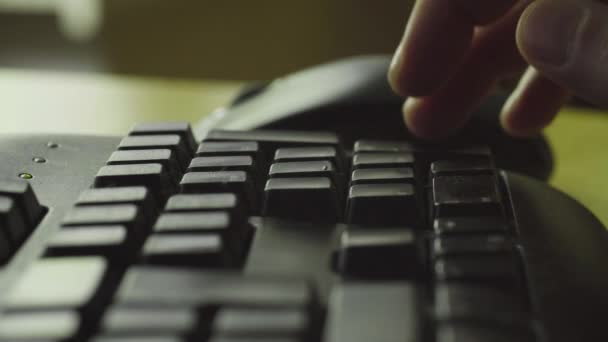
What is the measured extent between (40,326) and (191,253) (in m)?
0.06

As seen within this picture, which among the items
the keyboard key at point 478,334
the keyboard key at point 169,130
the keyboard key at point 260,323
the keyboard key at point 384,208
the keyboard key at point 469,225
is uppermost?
the keyboard key at point 169,130

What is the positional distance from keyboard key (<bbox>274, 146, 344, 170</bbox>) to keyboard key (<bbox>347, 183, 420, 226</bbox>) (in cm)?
4

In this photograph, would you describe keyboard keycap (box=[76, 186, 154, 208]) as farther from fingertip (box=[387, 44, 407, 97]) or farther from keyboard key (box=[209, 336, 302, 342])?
fingertip (box=[387, 44, 407, 97])

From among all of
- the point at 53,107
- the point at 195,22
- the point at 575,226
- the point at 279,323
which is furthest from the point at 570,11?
the point at 195,22

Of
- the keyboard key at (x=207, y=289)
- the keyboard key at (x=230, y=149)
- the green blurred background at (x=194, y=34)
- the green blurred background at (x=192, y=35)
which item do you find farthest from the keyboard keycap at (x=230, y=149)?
the green blurred background at (x=194, y=34)

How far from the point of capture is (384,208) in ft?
1.06

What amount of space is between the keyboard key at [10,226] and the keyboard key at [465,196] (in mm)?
183

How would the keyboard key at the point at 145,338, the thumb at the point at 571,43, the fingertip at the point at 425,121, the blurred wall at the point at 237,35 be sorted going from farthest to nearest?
the blurred wall at the point at 237,35
the fingertip at the point at 425,121
the thumb at the point at 571,43
the keyboard key at the point at 145,338

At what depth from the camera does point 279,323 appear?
24 cm

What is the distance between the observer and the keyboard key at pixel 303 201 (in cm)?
33

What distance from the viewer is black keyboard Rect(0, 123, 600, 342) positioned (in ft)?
0.81

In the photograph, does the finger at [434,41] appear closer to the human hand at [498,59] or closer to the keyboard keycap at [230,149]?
the human hand at [498,59]

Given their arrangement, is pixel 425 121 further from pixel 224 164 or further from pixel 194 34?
pixel 194 34

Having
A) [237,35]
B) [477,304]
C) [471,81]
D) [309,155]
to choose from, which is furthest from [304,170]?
[237,35]
